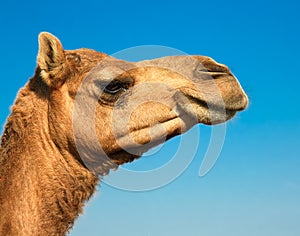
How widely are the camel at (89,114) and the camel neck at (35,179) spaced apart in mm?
12

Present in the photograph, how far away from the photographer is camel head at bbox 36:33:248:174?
6.67 meters

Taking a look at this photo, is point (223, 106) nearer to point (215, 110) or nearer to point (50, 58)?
point (215, 110)

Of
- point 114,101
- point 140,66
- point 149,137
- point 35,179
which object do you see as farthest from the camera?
point 140,66

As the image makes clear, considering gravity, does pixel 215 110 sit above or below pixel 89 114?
above

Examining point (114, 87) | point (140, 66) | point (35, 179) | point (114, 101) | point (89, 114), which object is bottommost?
point (35, 179)

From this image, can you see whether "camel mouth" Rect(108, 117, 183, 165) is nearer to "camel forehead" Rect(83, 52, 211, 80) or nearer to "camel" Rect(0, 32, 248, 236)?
"camel" Rect(0, 32, 248, 236)

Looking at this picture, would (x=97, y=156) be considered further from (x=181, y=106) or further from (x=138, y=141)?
(x=181, y=106)

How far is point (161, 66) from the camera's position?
6906 millimetres

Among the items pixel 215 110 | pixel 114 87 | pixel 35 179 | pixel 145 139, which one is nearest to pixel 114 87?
pixel 114 87

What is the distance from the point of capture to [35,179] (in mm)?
6328

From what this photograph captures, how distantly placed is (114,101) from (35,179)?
1.33 m

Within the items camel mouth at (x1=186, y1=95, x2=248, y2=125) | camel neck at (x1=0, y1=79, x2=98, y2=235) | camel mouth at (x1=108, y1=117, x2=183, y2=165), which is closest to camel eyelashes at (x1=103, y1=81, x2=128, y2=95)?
camel mouth at (x1=108, y1=117, x2=183, y2=165)

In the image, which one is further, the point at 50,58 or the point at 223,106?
the point at 50,58

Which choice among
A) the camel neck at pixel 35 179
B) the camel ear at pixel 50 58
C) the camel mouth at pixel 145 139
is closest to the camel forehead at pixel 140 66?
the camel ear at pixel 50 58
